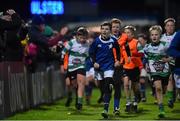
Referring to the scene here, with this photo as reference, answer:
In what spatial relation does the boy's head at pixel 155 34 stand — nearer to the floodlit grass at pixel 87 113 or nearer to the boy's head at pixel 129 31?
the boy's head at pixel 129 31

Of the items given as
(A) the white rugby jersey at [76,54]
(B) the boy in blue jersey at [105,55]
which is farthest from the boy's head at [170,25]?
(A) the white rugby jersey at [76,54]

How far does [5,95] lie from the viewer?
53.5 ft

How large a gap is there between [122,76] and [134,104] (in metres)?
0.79

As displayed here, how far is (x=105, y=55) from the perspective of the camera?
1567 cm

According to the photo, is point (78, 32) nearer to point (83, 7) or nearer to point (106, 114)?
point (106, 114)

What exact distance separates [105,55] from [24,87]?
3.50 metres

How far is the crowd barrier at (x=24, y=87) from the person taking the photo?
16328 millimetres

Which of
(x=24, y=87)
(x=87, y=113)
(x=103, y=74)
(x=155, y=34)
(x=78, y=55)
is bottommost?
(x=87, y=113)

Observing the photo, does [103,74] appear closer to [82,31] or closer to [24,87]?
[82,31]

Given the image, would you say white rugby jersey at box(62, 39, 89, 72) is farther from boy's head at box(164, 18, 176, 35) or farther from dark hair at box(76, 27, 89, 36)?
boy's head at box(164, 18, 176, 35)

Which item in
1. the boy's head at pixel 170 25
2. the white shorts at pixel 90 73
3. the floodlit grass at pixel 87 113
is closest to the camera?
the floodlit grass at pixel 87 113

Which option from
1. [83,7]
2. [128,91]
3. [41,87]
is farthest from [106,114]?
[83,7]

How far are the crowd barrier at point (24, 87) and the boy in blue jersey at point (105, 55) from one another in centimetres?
234

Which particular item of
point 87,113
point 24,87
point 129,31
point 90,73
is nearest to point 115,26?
point 129,31
